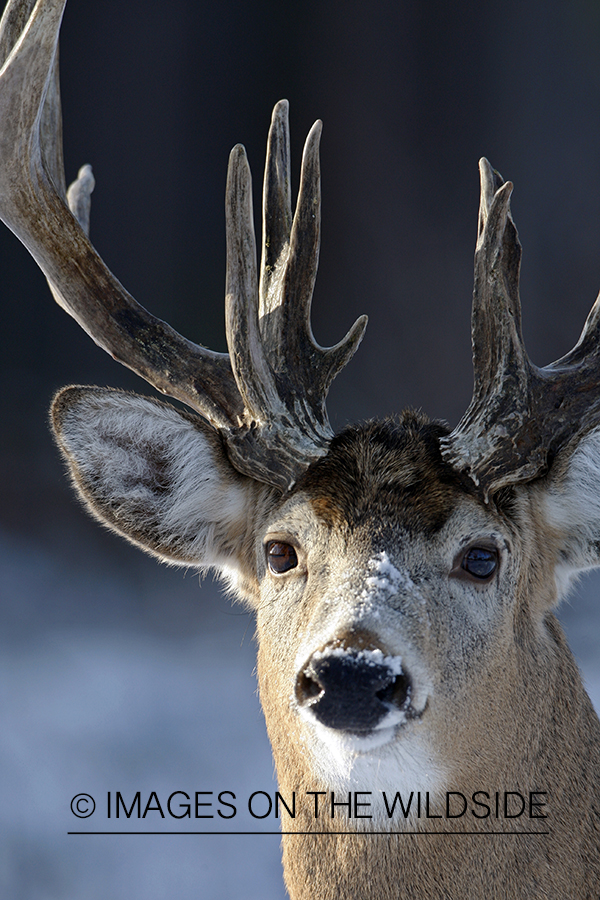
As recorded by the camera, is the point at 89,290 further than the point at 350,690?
Yes

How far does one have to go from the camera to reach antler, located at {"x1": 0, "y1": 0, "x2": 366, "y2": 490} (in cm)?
239

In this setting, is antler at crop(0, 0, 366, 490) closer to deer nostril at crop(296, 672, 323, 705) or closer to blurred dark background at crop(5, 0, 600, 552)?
deer nostril at crop(296, 672, 323, 705)

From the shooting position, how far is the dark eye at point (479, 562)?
7.18 feet

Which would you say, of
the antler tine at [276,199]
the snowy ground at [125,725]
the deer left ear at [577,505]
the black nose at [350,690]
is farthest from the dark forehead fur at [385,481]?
the snowy ground at [125,725]

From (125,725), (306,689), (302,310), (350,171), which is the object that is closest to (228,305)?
(302,310)

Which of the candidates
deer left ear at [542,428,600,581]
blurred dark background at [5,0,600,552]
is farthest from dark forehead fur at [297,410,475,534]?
blurred dark background at [5,0,600,552]

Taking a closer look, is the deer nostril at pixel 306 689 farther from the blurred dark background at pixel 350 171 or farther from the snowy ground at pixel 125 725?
the blurred dark background at pixel 350 171

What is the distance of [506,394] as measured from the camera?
2.24m

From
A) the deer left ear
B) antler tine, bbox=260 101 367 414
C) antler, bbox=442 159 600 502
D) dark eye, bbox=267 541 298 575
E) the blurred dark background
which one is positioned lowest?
dark eye, bbox=267 541 298 575

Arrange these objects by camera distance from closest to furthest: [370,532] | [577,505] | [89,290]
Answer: [370,532]
[577,505]
[89,290]

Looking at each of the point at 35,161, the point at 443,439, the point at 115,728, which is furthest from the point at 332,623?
the point at 115,728

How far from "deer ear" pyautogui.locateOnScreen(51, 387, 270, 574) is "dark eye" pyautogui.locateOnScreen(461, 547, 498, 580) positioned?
0.67 m

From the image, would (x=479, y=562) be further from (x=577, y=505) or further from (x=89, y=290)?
(x=89, y=290)

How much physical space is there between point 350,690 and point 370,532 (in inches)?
19.8
